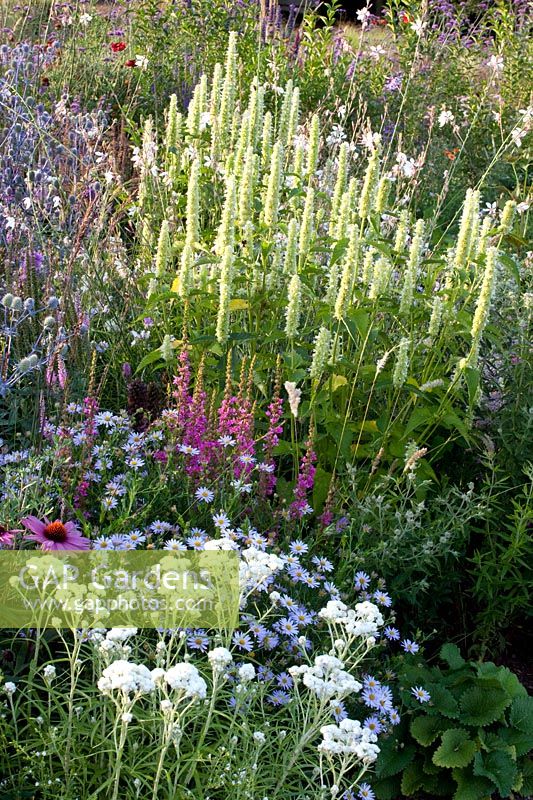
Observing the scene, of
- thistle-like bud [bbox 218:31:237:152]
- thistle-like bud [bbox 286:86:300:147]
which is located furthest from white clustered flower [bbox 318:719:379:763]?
thistle-like bud [bbox 218:31:237:152]

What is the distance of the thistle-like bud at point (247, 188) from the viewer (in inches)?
138

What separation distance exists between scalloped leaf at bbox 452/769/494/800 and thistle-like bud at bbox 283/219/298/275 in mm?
1719

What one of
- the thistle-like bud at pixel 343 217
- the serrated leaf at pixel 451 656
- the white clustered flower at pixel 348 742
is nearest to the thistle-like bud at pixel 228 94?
the thistle-like bud at pixel 343 217

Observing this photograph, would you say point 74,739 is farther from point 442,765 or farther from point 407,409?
point 407,409

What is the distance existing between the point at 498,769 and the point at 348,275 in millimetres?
1611

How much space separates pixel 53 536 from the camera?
2.42 meters

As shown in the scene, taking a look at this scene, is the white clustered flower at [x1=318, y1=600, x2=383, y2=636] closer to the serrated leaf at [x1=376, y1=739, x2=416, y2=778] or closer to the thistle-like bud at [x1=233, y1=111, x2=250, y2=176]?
the serrated leaf at [x1=376, y1=739, x2=416, y2=778]

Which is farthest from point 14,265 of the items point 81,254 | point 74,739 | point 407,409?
point 74,739

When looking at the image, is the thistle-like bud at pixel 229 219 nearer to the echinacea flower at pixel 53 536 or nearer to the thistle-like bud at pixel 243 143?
the thistle-like bud at pixel 243 143

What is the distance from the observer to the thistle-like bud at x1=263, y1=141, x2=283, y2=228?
3.36 meters

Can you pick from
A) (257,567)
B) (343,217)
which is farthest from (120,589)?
(343,217)

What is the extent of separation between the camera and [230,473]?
3.05m

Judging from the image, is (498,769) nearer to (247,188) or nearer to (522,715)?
(522,715)

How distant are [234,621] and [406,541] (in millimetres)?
1012
